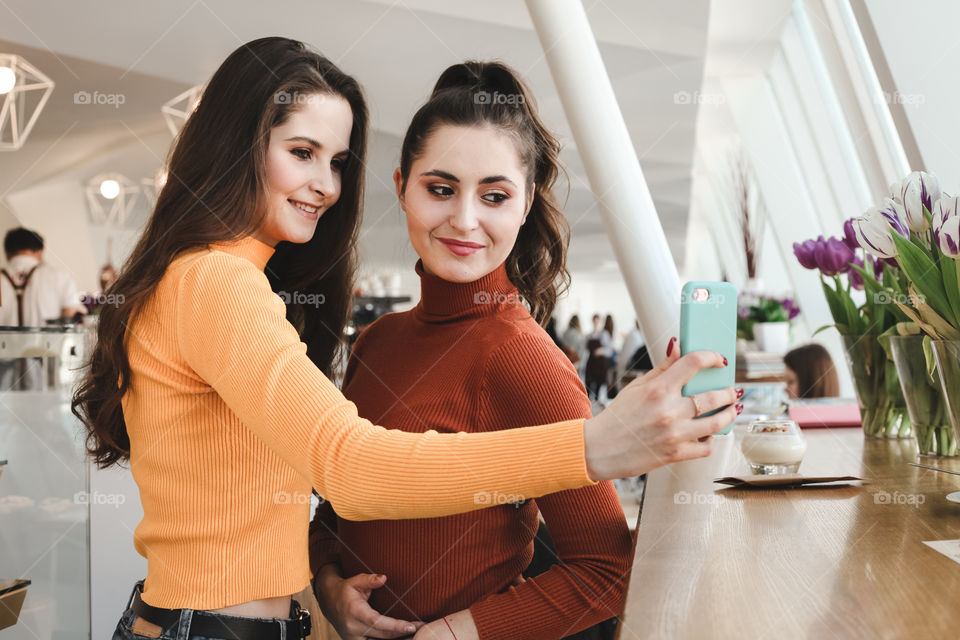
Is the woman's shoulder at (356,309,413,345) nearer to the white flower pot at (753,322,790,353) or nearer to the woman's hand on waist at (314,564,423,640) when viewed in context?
the woman's hand on waist at (314,564,423,640)

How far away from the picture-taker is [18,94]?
20.1 ft

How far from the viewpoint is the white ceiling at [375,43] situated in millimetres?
4891

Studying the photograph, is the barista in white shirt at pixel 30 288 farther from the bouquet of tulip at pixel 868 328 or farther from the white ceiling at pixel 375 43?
the bouquet of tulip at pixel 868 328

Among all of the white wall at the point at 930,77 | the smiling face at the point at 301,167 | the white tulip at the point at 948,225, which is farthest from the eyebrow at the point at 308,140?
the white wall at the point at 930,77

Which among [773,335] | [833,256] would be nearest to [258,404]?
[833,256]

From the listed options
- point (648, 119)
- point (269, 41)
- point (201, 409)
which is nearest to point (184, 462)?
point (201, 409)

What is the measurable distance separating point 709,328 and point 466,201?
17.5 inches

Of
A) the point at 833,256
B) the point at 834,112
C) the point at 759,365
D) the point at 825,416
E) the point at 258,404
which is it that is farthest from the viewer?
the point at 834,112

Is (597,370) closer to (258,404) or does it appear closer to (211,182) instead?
(211,182)

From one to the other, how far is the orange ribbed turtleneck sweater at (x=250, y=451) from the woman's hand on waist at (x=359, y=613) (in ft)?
0.25

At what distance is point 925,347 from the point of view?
1294 millimetres

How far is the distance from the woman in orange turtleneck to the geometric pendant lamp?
3.92 metres

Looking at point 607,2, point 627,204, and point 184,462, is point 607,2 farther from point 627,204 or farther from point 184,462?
point 184,462

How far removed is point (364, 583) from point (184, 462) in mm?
299
